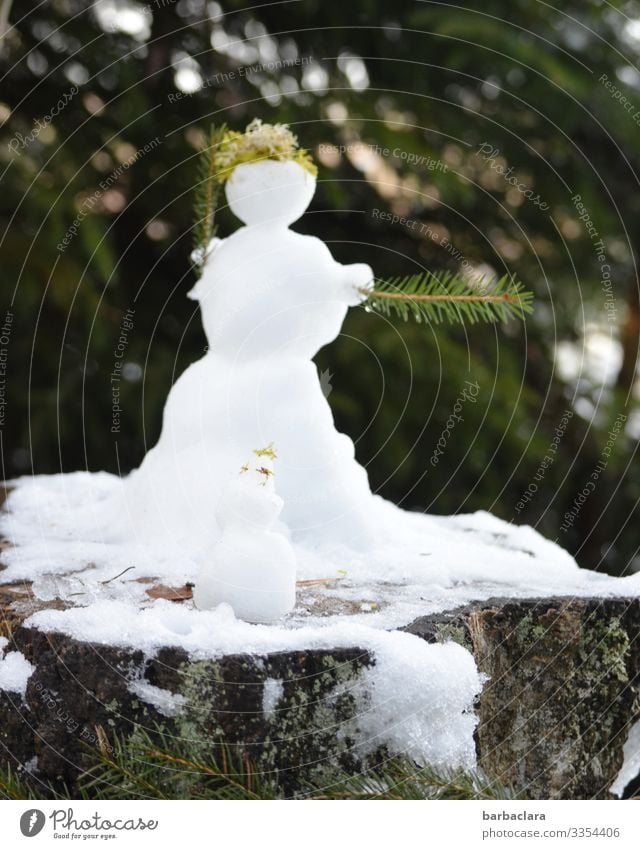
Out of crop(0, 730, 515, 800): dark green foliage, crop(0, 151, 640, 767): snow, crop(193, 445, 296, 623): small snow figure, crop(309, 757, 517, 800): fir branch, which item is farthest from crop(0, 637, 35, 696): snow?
crop(309, 757, 517, 800): fir branch

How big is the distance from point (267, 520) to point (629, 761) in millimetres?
728

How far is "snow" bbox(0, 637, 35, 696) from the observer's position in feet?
4.00

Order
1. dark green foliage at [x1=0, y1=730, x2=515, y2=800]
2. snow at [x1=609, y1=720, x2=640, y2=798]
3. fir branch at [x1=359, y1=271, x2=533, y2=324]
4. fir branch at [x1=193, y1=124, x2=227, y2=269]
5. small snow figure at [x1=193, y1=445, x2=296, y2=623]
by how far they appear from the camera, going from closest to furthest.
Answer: dark green foliage at [x1=0, y1=730, x2=515, y2=800] → small snow figure at [x1=193, y1=445, x2=296, y2=623] → snow at [x1=609, y1=720, x2=640, y2=798] → fir branch at [x1=359, y1=271, x2=533, y2=324] → fir branch at [x1=193, y1=124, x2=227, y2=269]

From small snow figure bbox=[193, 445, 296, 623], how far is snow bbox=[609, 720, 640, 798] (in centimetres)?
62

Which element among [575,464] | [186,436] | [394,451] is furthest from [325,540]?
[575,464]

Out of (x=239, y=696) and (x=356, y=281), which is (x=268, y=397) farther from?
(x=239, y=696)

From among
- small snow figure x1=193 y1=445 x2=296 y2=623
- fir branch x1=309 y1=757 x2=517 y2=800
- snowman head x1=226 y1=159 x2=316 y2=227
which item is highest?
snowman head x1=226 y1=159 x2=316 y2=227

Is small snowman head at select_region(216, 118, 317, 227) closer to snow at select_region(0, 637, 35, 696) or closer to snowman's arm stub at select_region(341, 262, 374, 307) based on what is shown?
A: snowman's arm stub at select_region(341, 262, 374, 307)

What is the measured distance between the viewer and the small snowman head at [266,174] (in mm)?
1676

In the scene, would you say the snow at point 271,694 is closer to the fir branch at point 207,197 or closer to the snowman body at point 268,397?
the snowman body at point 268,397

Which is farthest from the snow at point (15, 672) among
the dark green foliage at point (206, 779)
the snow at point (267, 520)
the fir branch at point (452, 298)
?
the fir branch at point (452, 298)

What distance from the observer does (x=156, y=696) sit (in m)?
1.16

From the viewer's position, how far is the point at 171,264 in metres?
3.01
